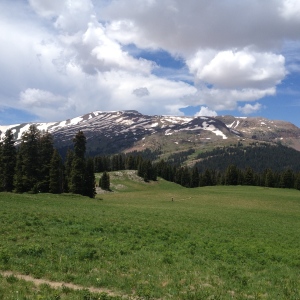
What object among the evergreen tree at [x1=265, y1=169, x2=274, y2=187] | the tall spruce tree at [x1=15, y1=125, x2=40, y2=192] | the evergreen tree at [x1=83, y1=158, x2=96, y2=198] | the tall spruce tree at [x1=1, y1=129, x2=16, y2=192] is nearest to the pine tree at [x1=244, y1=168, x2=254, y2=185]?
the evergreen tree at [x1=265, y1=169, x2=274, y2=187]

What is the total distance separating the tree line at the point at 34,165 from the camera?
68.0 meters

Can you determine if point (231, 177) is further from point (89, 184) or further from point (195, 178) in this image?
point (89, 184)

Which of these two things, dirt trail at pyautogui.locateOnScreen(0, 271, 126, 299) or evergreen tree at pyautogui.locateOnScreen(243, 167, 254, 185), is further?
evergreen tree at pyautogui.locateOnScreen(243, 167, 254, 185)

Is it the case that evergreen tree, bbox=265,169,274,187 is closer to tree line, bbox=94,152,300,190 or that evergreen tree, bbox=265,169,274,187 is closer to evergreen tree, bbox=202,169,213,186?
tree line, bbox=94,152,300,190

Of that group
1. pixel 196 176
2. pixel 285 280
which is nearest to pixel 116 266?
pixel 285 280

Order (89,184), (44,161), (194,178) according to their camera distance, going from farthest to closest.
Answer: (194,178) < (89,184) < (44,161)

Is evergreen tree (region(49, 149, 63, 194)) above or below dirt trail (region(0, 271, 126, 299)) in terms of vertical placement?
above

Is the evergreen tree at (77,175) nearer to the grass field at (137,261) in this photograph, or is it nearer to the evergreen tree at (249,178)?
the grass field at (137,261)

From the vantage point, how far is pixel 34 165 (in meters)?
69.2

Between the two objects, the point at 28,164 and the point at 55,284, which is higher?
the point at 28,164

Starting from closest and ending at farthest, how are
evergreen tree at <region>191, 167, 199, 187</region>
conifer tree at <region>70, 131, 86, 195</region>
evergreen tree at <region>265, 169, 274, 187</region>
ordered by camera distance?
conifer tree at <region>70, 131, 86, 195</region>
evergreen tree at <region>265, 169, 274, 187</region>
evergreen tree at <region>191, 167, 199, 187</region>

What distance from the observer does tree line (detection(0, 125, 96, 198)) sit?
223 feet

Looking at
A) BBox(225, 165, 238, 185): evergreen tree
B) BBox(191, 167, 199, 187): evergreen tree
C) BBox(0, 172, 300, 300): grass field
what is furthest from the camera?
A: BBox(191, 167, 199, 187): evergreen tree

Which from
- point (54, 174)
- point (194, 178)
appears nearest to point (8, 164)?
point (54, 174)
